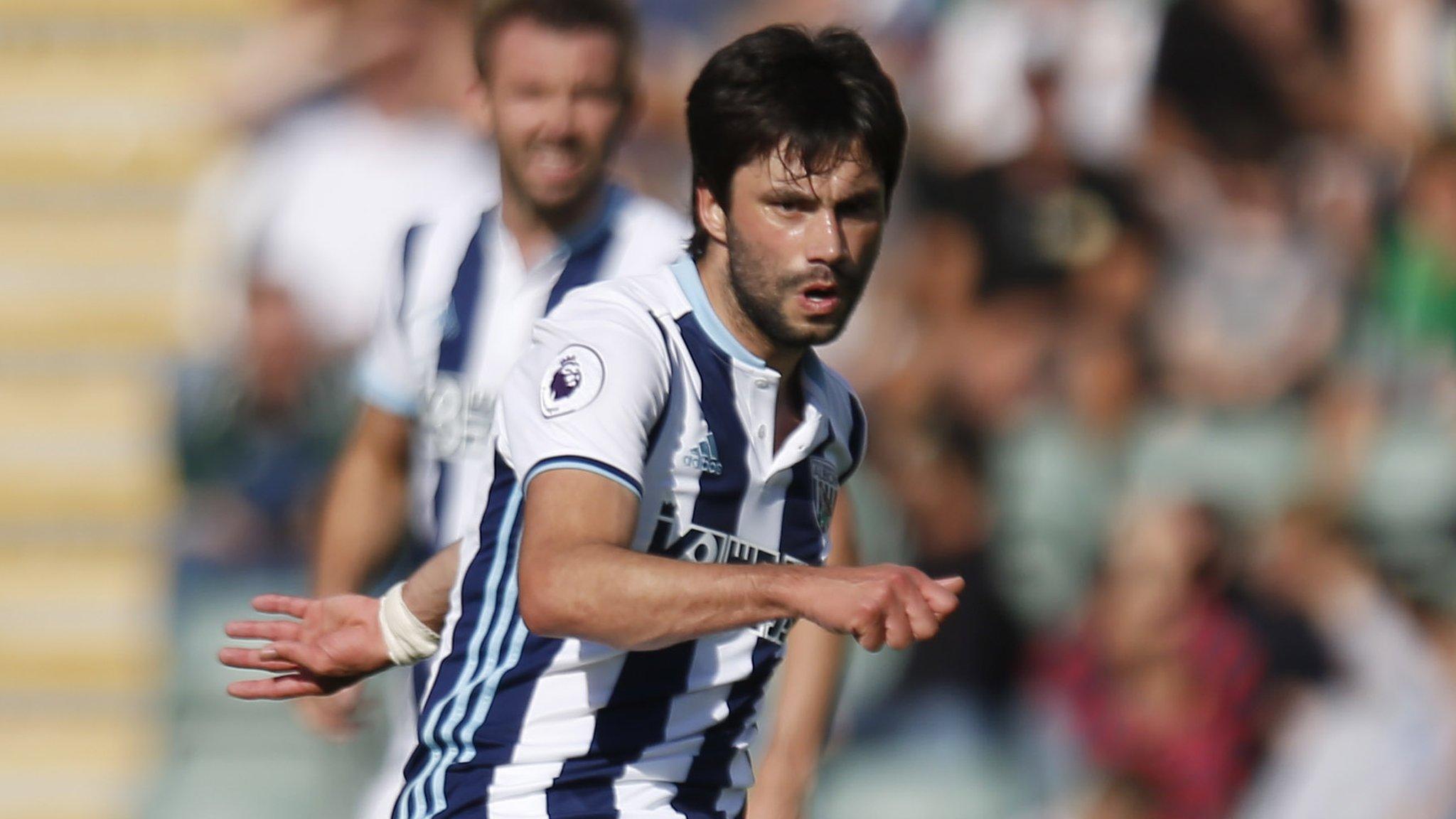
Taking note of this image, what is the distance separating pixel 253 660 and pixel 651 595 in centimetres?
96

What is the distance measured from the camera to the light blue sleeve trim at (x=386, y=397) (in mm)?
4383

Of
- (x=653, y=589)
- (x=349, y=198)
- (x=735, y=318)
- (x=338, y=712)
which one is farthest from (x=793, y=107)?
(x=349, y=198)

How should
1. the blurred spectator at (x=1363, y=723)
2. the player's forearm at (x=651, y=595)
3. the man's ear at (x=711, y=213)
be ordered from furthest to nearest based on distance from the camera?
the blurred spectator at (x=1363, y=723), the man's ear at (x=711, y=213), the player's forearm at (x=651, y=595)

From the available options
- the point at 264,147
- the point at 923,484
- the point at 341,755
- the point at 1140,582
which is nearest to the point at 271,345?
the point at 264,147

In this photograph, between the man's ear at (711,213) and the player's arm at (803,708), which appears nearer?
the man's ear at (711,213)

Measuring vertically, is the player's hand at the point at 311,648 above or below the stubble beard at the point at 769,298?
below

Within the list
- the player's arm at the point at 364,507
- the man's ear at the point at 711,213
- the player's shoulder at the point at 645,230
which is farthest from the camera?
the player's arm at the point at 364,507

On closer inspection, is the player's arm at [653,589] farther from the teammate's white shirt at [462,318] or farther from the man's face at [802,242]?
the teammate's white shirt at [462,318]

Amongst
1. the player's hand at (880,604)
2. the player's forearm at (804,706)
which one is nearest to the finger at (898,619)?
the player's hand at (880,604)

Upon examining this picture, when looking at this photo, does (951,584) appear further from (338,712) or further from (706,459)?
(338,712)

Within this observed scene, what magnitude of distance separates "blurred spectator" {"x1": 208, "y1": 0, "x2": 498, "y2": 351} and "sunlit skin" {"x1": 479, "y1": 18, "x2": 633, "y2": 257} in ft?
9.73

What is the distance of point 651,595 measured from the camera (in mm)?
2451

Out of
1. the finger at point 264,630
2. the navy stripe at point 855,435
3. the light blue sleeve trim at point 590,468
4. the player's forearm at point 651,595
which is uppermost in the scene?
the navy stripe at point 855,435

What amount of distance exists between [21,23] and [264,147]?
1.44 metres
